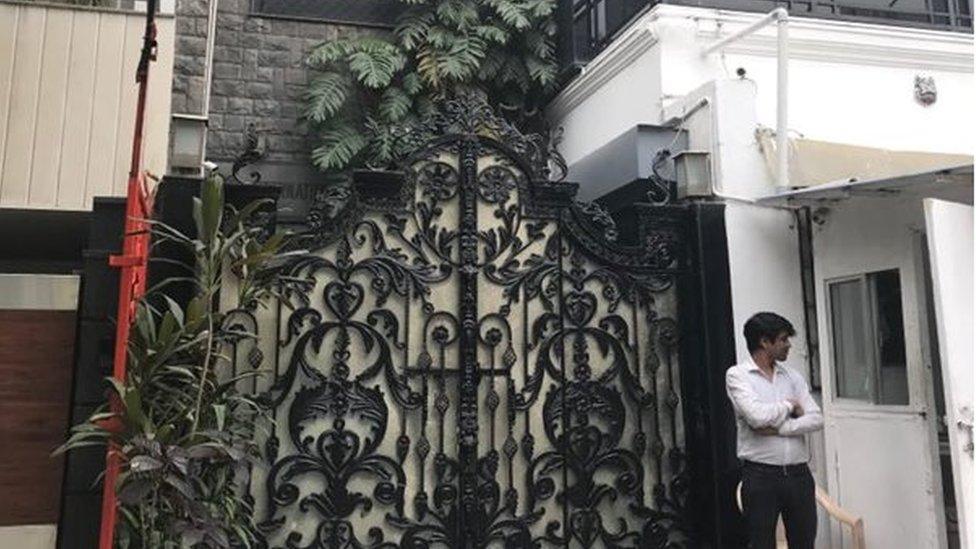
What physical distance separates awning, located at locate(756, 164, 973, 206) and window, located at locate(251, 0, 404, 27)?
372 cm

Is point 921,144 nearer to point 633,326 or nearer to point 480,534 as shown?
point 633,326

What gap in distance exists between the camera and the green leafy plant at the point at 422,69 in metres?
5.94

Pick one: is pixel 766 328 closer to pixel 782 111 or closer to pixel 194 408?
pixel 782 111

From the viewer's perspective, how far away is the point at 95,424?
3029 millimetres

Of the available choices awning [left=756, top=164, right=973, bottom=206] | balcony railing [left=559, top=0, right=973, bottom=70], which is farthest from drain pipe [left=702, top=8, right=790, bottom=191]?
balcony railing [left=559, top=0, right=973, bottom=70]

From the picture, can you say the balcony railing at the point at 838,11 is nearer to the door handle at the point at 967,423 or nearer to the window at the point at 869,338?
the window at the point at 869,338

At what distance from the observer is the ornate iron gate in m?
3.84

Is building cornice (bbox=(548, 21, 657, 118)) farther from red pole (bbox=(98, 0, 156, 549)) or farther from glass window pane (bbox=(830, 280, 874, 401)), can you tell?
red pole (bbox=(98, 0, 156, 549))

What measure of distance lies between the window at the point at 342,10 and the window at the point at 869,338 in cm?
416

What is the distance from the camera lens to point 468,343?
4035 millimetres

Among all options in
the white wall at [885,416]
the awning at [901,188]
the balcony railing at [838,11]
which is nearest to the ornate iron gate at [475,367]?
the awning at [901,188]

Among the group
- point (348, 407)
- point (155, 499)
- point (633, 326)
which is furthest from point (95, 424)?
point (633, 326)

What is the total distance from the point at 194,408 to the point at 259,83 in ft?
12.3

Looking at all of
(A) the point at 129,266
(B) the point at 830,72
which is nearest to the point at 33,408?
(A) the point at 129,266
